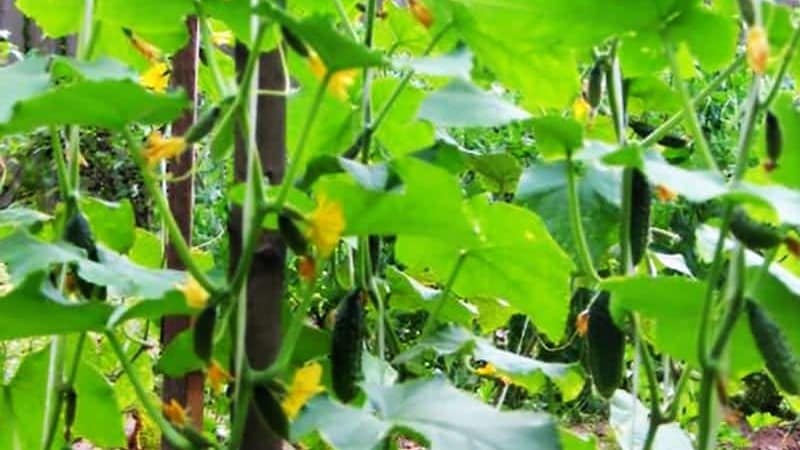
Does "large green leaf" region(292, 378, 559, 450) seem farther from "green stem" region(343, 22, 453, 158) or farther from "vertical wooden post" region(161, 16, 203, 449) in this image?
"vertical wooden post" region(161, 16, 203, 449)

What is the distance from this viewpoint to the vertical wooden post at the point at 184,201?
882 millimetres

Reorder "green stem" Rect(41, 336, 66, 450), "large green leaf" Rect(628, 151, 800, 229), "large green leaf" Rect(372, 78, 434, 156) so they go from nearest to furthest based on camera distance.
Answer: "large green leaf" Rect(628, 151, 800, 229), "green stem" Rect(41, 336, 66, 450), "large green leaf" Rect(372, 78, 434, 156)

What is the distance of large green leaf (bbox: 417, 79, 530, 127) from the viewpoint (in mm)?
555

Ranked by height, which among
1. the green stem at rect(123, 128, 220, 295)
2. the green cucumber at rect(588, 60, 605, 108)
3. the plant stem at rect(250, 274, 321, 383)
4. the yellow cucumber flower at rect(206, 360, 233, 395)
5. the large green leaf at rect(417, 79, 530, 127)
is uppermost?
the large green leaf at rect(417, 79, 530, 127)

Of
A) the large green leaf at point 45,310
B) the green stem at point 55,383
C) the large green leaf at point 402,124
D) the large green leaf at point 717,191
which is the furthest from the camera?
the large green leaf at point 402,124

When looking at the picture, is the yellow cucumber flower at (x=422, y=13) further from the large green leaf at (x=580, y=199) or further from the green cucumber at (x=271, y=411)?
the green cucumber at (x=271, y=411)

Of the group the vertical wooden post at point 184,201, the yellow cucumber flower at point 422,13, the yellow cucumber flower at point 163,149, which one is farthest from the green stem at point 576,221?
the vertical wooden post at point 184,201

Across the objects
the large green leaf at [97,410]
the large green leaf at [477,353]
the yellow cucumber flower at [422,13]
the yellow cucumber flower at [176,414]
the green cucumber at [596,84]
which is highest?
the yellow cucumber flower at [422,13]

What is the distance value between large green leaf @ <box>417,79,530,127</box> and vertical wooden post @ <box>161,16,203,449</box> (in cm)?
35

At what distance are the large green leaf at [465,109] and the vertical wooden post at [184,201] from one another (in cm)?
35

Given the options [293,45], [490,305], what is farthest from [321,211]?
[490,305]

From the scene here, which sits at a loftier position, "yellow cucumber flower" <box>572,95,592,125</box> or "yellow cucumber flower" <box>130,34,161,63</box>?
"yellow cucumber flower" <box>130,34,161,63</box>

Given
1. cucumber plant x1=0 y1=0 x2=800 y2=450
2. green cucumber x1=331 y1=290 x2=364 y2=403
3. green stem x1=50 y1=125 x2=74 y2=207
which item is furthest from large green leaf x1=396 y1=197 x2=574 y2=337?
green stem x1=50 y1=125 x2=74 y2=207

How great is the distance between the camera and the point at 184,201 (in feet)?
3.27
